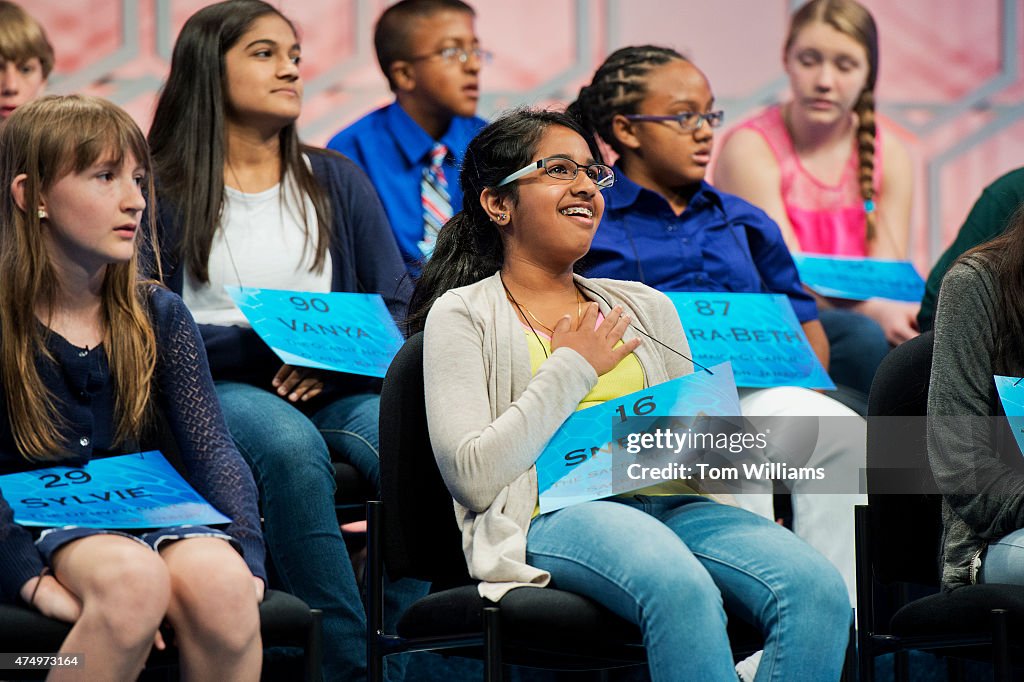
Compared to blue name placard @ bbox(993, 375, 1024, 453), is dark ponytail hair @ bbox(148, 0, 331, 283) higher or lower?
higher

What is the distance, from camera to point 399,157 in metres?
3.90

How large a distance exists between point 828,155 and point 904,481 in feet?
6.55

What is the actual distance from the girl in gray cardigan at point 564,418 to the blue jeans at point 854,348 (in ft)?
4.52

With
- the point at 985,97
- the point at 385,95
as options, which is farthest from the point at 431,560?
the point at 985,97

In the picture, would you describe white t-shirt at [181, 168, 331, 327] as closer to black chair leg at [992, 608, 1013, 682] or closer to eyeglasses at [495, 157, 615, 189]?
Result: eyeglasses at [495, 157, 615, 189]

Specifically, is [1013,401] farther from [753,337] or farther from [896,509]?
[753,337]

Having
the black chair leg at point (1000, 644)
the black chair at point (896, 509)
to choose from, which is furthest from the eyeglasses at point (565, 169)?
the black chair leg at point (1000, 644)

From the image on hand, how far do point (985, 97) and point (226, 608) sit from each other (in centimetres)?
380

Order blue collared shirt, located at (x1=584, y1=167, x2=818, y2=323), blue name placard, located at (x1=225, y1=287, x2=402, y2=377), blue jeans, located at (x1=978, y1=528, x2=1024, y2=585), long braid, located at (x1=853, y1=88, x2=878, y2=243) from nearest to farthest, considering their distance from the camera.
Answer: blue jeans, located at (x1=978, y1=528, x2=1024, y2=585) < blue name placard, located at (x1=225, y1=287, x2=402, y2=377) < blue collared shirt, located at (x1=584, y1=167, x2=818, y2=323) < long braid, located at (x1=853, y1=88, x2=878, y2=243)

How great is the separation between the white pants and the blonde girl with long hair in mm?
877

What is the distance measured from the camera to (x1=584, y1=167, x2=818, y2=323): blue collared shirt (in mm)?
3379

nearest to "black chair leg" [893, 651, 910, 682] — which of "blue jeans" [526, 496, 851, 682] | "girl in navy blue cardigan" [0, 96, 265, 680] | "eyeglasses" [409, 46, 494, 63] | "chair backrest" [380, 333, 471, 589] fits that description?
"blue jeans" [526, 496, 851, 682]

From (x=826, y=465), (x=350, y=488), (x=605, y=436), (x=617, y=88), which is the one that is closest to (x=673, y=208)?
(x=617, y=88)

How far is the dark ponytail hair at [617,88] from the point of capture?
3523 mm
